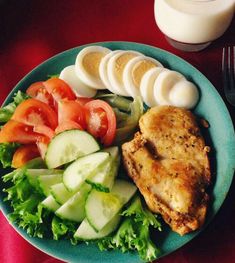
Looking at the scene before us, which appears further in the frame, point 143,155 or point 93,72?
point 93,72

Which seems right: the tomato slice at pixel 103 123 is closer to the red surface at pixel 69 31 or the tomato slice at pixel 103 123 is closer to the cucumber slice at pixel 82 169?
the cucumber slice at pixel 82 169

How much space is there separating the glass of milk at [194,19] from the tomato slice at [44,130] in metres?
0.73

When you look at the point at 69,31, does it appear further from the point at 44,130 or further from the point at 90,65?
the point at 44,130

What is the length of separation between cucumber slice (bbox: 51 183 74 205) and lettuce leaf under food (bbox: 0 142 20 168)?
28 cm

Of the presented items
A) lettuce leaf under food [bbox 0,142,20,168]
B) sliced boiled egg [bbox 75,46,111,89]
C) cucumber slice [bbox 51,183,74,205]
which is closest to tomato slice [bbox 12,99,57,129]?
lettuce leaf under food [bbox 0,142,20,168]

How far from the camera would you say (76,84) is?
218 cm

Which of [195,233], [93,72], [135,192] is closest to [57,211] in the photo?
[135,192]

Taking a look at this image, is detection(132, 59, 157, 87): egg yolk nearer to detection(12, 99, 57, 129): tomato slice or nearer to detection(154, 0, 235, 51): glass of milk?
detection(154, 0, 235, 51): glass of milk

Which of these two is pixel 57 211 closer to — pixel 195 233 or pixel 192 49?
pixel 195 233

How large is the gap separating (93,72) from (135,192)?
58 centimetres

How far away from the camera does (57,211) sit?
5.95ft

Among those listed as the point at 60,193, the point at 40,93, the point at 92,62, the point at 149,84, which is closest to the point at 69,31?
the point at 92,62

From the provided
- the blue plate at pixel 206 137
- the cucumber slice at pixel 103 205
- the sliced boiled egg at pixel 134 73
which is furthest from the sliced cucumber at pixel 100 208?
the sliced boiled egg at pixel 134 73

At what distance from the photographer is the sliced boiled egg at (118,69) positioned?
84.1 inches
